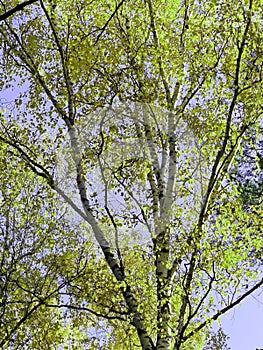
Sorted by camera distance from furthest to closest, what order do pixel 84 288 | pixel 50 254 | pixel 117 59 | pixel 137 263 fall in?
pixel 50 254, pixel 117 59, pixel 137 263, pixel 84 288

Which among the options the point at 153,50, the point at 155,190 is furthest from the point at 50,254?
the point at 153,50

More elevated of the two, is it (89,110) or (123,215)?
(89,110)

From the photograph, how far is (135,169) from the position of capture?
829 cm

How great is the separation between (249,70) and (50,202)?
4.78 metres

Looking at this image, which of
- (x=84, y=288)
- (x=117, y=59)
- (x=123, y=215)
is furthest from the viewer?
(x=117, y=59)

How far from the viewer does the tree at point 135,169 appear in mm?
7926

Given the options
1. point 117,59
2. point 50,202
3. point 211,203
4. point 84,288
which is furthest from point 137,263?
point 117,59

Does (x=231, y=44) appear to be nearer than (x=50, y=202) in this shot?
Yes

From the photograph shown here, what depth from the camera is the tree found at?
7.93 m

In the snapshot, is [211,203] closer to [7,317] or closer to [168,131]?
[168,131]

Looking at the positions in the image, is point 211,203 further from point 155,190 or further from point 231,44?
point 231,44

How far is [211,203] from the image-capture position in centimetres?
826

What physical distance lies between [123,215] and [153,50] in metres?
3.22

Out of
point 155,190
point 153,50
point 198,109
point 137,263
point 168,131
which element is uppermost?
point 153,50
